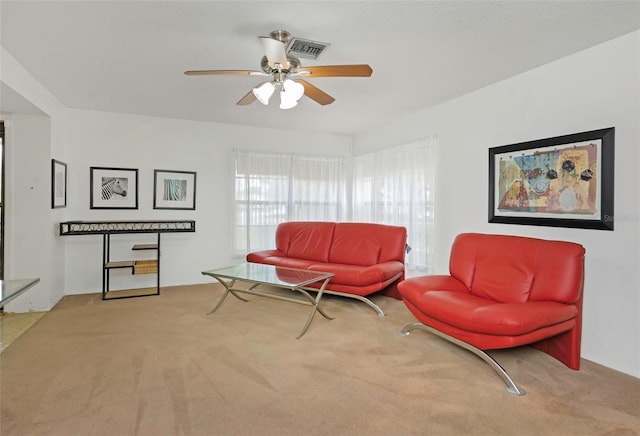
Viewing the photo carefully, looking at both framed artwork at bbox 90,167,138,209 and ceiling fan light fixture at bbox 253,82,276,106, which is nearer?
ceiling fan light fixture at bbox 253,82,276,106

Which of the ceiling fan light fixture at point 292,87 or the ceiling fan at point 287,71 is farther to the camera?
the ceiling fan light fixture at point 292,87

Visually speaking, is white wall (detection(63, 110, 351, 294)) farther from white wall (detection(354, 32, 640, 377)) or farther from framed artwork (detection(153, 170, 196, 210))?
white wall (detection(354, 32, 640, 377))

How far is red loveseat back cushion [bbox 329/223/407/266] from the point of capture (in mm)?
4309

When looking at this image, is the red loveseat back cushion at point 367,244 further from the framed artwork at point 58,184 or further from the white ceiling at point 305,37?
the framed artwork at point 58,184

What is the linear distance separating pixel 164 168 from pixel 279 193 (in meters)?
1.67

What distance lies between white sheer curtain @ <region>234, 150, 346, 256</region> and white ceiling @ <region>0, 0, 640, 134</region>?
1.66 m

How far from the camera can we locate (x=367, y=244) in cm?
450

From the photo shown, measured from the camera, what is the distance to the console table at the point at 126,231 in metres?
4.10

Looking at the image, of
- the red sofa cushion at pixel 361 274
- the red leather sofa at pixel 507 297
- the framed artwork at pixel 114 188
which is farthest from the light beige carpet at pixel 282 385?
the framed artwork at pixel 114 188

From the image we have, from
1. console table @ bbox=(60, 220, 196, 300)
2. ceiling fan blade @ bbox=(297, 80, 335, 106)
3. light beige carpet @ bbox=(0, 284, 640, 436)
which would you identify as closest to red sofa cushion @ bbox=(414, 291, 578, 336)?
light beige carpet @ bbox=(0, 284, 640, 436)

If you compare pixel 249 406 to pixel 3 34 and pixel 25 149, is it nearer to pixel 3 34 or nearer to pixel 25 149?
pixel 3 34

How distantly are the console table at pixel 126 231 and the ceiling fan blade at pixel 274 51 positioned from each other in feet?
9.70

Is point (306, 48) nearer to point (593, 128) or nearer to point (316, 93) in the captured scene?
point (316, 93)

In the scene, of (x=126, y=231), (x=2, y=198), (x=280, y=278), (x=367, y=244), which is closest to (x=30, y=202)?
(x=2, y=198)
